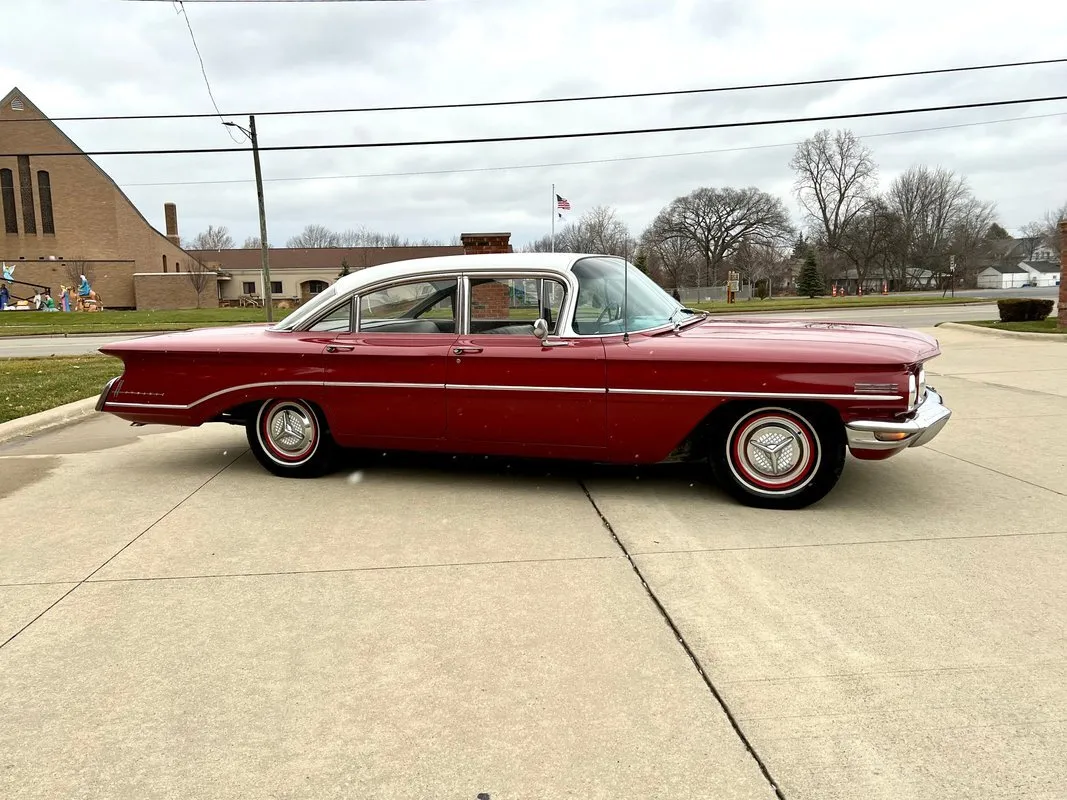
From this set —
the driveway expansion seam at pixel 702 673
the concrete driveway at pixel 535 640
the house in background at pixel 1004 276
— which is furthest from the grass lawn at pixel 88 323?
the house in background at pixel 1004 276

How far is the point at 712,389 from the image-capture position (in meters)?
4.45

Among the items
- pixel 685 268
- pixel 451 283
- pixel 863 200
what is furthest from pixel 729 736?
pixel 863 200

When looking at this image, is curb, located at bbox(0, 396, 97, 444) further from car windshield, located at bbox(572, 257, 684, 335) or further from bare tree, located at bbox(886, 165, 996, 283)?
bare tree, located at bbox(886, 165, 996, 283)

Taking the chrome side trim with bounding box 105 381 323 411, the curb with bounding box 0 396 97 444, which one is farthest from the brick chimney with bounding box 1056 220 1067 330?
the curb with bounding box 0 396 97 444

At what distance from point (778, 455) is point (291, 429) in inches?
131

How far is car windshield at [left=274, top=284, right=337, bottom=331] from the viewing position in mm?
5402

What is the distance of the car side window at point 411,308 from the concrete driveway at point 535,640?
3.60 ft

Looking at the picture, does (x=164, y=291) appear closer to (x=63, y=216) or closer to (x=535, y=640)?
(x=63, y=216)

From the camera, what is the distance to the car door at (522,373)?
4.69 m

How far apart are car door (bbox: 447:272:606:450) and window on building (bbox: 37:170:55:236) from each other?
57.8m

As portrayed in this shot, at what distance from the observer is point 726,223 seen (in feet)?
252

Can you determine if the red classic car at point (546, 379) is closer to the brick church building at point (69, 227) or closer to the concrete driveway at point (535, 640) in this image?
the concrete driveway at point (535, 640)

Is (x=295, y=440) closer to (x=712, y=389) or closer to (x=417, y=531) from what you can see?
(x=417, y=531)

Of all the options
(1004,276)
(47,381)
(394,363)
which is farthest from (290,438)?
(1004,276)
